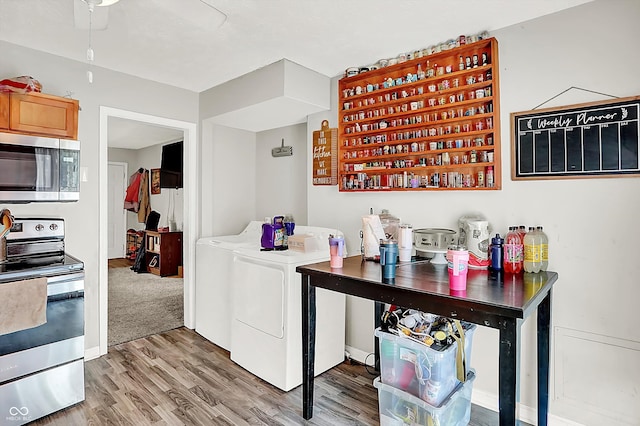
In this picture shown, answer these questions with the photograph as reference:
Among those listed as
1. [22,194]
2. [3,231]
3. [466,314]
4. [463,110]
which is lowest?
[466,314]

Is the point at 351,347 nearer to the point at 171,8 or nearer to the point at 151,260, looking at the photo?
the point at 171,8

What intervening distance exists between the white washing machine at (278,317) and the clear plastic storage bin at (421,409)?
0.68 metres

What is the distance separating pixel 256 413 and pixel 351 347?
1004 mm

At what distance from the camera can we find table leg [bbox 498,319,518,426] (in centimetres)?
131

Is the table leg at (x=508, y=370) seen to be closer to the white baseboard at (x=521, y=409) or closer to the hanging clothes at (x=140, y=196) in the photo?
the white baseboard at (x=521, y=409)

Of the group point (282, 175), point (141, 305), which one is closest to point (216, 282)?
point (282, 175)

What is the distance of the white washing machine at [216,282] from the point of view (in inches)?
119

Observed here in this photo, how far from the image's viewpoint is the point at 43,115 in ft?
7.59

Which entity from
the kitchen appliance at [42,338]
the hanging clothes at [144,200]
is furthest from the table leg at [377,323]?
the hanging clothes at [144,200]

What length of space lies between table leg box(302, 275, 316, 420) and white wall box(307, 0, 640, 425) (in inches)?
42.1

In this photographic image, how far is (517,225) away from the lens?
6.91ft

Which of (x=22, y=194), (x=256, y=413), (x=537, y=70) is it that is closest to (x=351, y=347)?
(x=256, y=413)

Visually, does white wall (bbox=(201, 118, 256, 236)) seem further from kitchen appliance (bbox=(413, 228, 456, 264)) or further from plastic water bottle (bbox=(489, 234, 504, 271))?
plastic water bottle (bbox=(489, 234, 504, 271))

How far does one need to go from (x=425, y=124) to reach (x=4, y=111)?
267 centimetres
